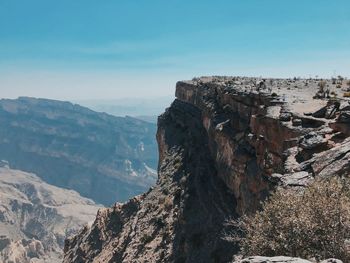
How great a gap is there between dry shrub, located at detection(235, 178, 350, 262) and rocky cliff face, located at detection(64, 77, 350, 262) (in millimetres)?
3497

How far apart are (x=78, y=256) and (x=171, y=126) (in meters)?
26.5

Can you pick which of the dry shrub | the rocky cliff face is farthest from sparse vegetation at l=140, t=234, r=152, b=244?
the dry shrub

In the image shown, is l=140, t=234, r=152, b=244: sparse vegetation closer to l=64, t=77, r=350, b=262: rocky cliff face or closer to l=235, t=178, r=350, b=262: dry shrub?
l=64, t=77, r=350, b=262: rocky cliff face

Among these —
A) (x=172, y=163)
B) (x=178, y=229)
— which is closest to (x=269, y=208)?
(x=178, y=229)

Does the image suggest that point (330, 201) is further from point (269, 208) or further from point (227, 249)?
point (227, 249)

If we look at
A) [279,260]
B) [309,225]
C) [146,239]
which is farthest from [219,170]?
[279,260]

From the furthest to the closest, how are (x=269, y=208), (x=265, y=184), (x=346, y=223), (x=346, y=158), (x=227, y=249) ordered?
(x=227, y=249) < (x=265, y=184) < (x=346, y=158) < (x=269, y=208) < (x=346, y=223)

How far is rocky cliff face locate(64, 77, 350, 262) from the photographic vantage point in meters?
25.0

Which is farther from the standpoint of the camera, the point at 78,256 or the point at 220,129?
the point at 78,256

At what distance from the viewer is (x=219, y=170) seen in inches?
1889

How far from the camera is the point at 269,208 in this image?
1677cm

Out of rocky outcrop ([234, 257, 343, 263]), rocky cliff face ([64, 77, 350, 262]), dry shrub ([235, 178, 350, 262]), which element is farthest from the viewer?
rocky cliff face ([64, 77, 350, 262])

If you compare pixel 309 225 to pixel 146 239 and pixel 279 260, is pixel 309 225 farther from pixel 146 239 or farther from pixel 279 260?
pixel 146 239

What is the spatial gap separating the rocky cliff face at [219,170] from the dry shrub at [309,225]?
3497 mm
